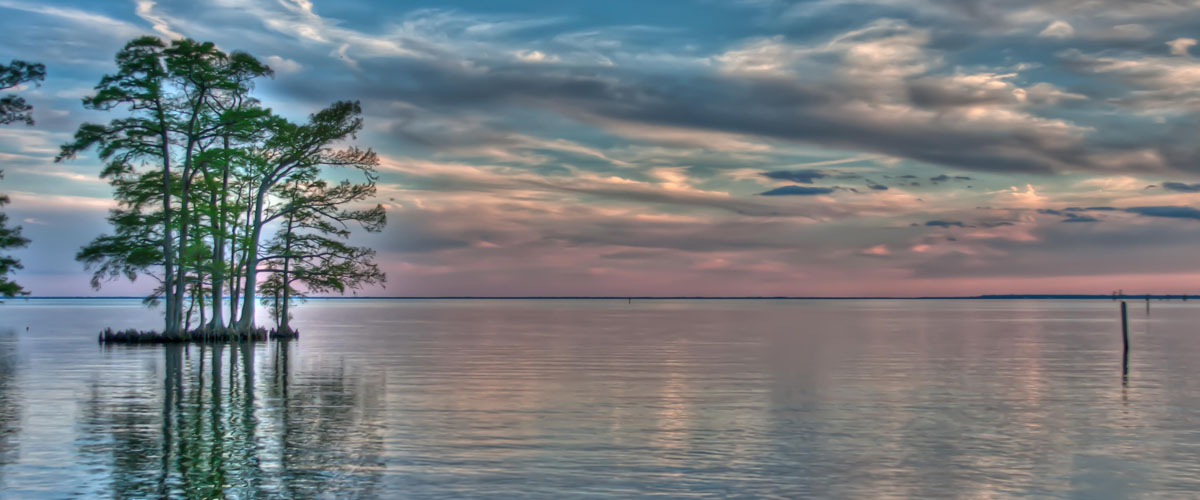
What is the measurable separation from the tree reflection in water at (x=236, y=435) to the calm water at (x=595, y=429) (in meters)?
0.09

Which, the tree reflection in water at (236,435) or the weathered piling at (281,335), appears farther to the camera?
the weathered piling at (281,335)

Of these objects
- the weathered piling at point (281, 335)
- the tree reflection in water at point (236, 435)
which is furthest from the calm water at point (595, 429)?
the weathered piling at point (281, 335)

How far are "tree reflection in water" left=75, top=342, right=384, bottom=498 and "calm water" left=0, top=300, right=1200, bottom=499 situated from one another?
0.09m

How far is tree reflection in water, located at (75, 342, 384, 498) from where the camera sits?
1734 centimetres

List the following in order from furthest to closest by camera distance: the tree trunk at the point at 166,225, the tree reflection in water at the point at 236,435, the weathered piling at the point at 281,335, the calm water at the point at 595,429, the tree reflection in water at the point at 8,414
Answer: the weathered piling at the point at 281,335, the tree trunk at the point at 166,225, the tree reflection in water at the point at 8,414, the calm water at the point at 595,429, the tree reflection in water at the point at 236,435

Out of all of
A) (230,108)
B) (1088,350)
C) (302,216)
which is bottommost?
(1088,350)

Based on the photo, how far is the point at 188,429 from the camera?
23906 millimetres

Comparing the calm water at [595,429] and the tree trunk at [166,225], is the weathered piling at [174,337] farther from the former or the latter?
the calm water at [595,429]

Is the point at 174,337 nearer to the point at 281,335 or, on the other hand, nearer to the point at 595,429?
the point at 281,335

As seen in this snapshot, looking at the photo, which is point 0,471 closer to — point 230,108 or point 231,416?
point 231,416

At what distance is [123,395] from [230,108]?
115 ft

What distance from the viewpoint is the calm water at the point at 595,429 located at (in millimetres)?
17547

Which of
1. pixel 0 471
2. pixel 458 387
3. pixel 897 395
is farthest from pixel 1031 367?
pixel 0 471

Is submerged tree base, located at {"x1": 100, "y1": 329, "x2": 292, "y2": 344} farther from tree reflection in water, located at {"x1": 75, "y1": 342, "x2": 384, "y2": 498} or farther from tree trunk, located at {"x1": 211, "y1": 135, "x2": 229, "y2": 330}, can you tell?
tree reflection in water, located at {"x1": 75, "y1": 342, "x2": 384, "y2": 498}
